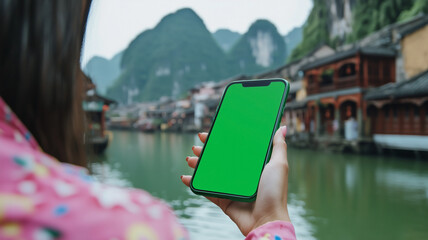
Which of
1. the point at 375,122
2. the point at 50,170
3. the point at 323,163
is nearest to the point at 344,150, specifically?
the point at 375,122

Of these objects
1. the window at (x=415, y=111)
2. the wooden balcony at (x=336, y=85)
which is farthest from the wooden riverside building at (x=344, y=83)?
the window at (x=415, y=111)

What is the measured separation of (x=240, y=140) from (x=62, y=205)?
74cm

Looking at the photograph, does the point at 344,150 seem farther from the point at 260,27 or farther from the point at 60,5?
the point at 260,27

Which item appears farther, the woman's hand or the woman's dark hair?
the woman's hand

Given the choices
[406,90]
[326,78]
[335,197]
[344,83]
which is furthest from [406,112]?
[335,197]

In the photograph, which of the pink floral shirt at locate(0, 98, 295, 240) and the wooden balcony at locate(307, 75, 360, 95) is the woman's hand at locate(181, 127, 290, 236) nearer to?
the pink floral shirt at locate(0, 98, 295, 240)

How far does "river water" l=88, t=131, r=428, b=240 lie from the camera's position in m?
4.53

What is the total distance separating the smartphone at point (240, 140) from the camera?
0.93 meters

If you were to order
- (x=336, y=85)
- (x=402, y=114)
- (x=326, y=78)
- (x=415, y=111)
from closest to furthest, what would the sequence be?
(x=415, y=111), (x=402, y=114), (x=336, y=85), (x=326, y=78)

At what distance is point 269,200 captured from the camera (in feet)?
2.59

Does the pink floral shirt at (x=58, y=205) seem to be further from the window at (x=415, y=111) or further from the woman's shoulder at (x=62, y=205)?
the window at (x=415, y=111)

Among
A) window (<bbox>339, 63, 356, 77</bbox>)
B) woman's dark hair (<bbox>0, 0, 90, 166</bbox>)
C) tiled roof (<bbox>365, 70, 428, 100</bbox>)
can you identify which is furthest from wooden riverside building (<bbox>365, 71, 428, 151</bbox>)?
woman's dark hair (<bbox>0, 0, 90, 166</bbox>)

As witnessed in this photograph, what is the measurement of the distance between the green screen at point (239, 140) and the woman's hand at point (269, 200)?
1.6 inches

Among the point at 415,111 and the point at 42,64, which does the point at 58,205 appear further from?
the point at 415,111
